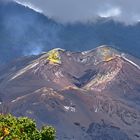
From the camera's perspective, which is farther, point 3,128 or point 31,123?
point 31,123

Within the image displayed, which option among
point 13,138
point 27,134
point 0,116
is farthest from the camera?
point 0,116

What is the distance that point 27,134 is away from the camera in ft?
138

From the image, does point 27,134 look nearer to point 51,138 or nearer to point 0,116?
point 51,138

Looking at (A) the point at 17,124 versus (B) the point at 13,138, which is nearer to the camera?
(B) the point at 13,138

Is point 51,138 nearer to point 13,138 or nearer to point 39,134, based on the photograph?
point 39,134

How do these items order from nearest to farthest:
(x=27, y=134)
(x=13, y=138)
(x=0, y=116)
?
1. (x=13, y=138)
2. (x=27, y=134)
3. (x=0, y=116)

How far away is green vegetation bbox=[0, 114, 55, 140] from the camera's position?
39500 mm

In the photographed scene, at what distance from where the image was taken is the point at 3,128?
4047cm

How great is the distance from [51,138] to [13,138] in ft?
17.7

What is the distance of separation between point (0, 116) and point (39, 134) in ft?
17.2

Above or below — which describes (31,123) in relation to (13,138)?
above

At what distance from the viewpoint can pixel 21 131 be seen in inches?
1670

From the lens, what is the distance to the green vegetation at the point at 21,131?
130 feet

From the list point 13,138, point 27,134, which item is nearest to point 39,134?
point 27,134
